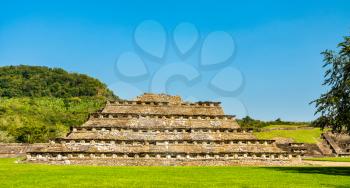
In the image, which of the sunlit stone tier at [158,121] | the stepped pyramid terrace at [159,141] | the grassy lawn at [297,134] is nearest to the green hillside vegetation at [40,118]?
the sunlit stone tier at [158,121]

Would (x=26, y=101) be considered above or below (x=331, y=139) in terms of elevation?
above

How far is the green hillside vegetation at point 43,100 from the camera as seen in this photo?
86.5m

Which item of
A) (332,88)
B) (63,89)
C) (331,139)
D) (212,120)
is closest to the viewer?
(332,88)

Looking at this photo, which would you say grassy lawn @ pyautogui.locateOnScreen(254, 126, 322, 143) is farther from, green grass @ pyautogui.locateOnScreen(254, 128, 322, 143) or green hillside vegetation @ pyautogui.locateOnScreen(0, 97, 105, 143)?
green hillside vegetation @ pyautogui.locateOnScreen(0, 97, 105, 143)

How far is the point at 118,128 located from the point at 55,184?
22963mm

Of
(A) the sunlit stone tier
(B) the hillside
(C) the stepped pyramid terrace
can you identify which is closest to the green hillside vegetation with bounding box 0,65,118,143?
(B) the hillside

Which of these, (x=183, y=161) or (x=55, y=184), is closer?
(x=55, y=184)

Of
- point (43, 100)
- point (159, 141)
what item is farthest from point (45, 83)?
point (159, 141)

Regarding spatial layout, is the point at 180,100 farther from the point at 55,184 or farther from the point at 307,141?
the point at 307,141

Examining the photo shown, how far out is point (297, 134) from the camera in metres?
88.0

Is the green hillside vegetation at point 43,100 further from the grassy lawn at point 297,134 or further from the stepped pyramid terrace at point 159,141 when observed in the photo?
the grassy lawn at point 297,134

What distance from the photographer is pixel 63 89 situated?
578 ft

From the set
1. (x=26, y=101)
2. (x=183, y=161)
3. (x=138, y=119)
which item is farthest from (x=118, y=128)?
(x=26, y=101)

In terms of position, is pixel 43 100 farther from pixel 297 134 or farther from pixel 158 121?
pixel 158 121
